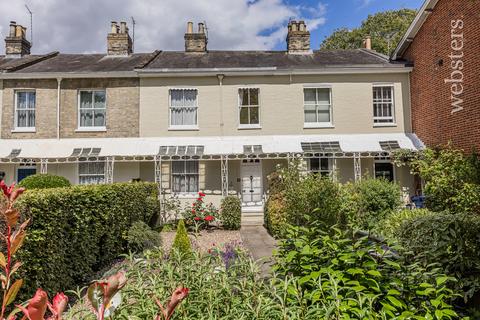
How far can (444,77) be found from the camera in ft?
46.1

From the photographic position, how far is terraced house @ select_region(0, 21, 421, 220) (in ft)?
54.4

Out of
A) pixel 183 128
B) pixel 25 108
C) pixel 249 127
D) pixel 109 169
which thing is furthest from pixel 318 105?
pixel 25 108

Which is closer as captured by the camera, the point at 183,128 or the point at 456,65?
the point at 456,65

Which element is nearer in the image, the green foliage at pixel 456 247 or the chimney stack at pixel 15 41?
the green foliage at pixel 456 247

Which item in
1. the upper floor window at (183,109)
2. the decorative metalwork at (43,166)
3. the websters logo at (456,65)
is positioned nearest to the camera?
the websters logo at (456,65)

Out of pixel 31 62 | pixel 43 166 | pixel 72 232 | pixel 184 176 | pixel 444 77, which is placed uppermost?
pixel 31 62

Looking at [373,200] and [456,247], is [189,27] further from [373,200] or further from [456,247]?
[456,247]

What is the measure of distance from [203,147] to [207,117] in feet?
5.96

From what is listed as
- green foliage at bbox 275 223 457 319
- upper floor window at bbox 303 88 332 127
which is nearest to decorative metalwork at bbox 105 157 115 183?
upper floor window at bbox 303 88 332 127

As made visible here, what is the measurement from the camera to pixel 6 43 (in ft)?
68.5

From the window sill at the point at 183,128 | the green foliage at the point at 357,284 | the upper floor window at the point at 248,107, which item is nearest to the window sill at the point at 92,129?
the window sill at the point at 183,128

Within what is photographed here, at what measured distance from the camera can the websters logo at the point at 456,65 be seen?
43.0 ft

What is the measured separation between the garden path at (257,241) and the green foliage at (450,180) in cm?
626

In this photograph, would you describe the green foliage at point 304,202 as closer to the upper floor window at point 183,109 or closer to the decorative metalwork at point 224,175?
the decorative metalwork at point 224,175
